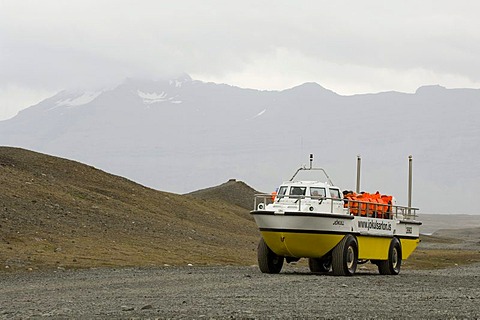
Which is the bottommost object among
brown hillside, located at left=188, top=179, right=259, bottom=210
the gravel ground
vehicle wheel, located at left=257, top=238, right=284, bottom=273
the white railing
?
the gravel ground

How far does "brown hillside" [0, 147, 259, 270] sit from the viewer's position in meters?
32.5

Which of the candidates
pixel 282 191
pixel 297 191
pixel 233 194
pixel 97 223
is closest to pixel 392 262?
pixel 297 191

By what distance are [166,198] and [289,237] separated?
2993 cm

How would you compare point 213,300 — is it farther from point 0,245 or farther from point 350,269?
point 0,245

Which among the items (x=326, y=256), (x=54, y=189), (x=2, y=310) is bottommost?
(x=2, y=310)


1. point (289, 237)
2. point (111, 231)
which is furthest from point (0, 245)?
→ point (289, 237)

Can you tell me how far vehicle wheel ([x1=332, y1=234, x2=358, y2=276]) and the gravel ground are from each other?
3.48 feet

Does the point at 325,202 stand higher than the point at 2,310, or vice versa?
the point at 325,202

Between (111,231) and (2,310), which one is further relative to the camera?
(111,231)

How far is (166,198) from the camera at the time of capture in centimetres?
5456

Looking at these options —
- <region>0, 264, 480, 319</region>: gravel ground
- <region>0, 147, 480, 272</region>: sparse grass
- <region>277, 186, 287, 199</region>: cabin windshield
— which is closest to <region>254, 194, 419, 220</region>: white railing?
<region>277, 186, 287, 199</region>: cabin windshield

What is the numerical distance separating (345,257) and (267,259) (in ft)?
7.21

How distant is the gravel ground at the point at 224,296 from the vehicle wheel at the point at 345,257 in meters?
1.06

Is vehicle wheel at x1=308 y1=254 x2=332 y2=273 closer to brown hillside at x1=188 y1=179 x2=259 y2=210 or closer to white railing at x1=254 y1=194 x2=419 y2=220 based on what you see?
white railing at x1=254 y1=194 x2=419 y2=220
